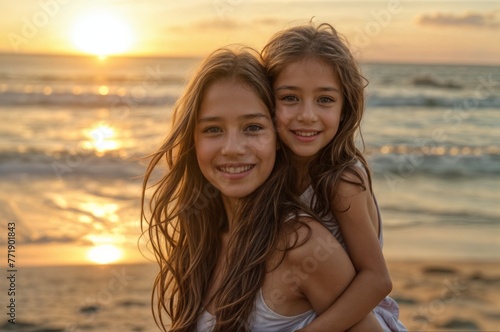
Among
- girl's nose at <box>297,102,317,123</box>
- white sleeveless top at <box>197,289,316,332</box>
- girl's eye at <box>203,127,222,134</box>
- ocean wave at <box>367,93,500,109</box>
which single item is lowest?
white sleeveless top at <box>197,289,316,332</box>

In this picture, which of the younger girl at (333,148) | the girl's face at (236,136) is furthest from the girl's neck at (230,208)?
the younger girl at (333,148)

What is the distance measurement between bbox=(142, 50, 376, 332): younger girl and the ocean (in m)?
0.45

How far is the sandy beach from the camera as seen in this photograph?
6.04 m

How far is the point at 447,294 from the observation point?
6.59 m

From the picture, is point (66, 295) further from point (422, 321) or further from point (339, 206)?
point (339, 206)

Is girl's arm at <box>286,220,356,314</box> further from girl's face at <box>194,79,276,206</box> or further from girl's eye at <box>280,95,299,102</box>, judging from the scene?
girl's eye at <box>280,95,299,102</box>

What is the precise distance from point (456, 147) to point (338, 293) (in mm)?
12822

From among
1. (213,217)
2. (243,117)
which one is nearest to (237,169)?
(243,117)

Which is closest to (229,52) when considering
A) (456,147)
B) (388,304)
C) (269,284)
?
(269,284)

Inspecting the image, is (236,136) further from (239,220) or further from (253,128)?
(239,220)

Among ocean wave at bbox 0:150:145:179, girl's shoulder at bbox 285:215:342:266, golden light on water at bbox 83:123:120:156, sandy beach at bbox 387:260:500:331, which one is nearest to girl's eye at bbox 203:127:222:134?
girl's shoulder at bbox 285:215:342:266

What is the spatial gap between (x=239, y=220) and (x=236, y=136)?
0.35m

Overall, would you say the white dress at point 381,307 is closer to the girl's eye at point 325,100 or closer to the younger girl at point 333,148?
the younger girl at point 333,148

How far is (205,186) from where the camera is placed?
132 inches
